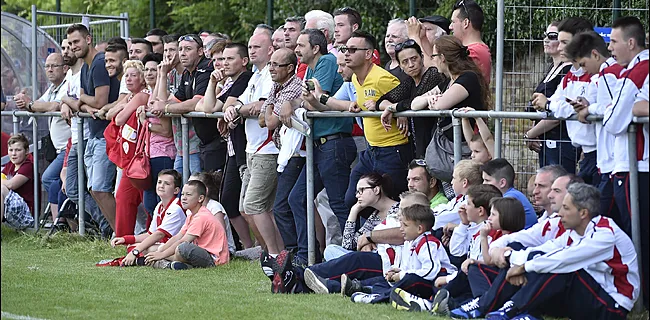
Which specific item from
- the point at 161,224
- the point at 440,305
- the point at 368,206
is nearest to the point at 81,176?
the point at 161,224

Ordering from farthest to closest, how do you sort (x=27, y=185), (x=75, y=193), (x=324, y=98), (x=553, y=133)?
(x=27, y=185) < (x=75, y=193) < (x=324, y=98) < (x=553, y=133)

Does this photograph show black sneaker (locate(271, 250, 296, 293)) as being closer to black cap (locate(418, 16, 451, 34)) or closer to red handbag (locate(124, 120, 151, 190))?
black cap (locate(418, 16, 451, 34))

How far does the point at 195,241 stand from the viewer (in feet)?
34.2

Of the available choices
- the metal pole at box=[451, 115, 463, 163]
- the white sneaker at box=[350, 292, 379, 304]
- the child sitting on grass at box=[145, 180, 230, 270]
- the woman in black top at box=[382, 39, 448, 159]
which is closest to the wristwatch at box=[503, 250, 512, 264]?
the white sneaker at box=[350, 292, 379, 304]

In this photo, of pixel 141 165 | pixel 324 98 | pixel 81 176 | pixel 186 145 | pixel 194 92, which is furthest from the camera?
pixel 81 176

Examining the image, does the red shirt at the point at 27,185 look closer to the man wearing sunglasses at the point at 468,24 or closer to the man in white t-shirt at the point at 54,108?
the man in white t-shirt at the point at 54,108

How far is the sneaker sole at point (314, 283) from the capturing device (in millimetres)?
8445

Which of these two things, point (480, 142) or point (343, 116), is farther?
point (343, 116)

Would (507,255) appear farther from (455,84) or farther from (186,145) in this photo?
(186,145)

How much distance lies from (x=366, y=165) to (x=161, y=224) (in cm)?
240

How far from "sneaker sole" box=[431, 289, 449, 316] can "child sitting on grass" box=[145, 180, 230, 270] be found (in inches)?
132

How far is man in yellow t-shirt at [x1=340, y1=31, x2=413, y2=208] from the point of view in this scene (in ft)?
30.3

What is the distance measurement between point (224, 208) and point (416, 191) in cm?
290

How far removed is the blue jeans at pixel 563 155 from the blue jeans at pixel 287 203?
8.13 ft
